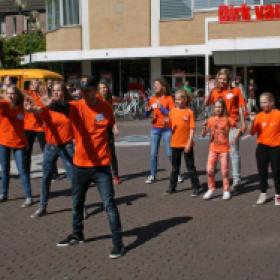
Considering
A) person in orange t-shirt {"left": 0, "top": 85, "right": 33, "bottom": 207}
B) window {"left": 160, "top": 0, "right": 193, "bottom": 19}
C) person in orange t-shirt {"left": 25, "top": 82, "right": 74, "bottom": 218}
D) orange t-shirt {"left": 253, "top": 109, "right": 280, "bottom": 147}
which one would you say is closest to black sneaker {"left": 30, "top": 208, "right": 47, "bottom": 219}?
person in orange t-shirt {"left": 25, "top": 82, "right": 74, "bottom": 218}

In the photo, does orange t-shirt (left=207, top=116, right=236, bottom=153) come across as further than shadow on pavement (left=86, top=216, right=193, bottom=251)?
Yes

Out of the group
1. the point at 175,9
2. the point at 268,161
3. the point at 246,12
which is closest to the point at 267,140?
the point at 268,161

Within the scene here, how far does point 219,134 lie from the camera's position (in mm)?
9023

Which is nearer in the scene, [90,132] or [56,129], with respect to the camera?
[90,132]

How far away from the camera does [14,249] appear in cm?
656

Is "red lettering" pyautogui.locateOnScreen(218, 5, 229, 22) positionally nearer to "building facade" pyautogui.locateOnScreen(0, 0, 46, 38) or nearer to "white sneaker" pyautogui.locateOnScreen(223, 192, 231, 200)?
"white sneaker" pyautogui.locateOnScreen(223, 192, 231, 200)

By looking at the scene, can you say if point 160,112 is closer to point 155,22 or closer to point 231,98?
point 231,98

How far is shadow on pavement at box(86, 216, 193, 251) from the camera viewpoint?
22.2 ft

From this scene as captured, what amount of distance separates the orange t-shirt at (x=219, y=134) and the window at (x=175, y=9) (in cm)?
2364

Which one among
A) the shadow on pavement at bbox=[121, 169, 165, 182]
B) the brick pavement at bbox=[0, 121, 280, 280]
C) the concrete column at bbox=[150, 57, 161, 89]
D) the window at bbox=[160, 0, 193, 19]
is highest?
the window at bbox=[160, 0, 193, 19]

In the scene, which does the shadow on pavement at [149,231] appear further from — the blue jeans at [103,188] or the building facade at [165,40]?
the building facade at [165,40]

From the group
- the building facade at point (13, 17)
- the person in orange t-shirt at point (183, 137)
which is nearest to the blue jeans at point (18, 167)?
the person in orange t-shirt at point (183, 137)

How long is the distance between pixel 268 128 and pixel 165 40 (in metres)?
24.8

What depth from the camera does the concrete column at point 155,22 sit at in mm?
32875
